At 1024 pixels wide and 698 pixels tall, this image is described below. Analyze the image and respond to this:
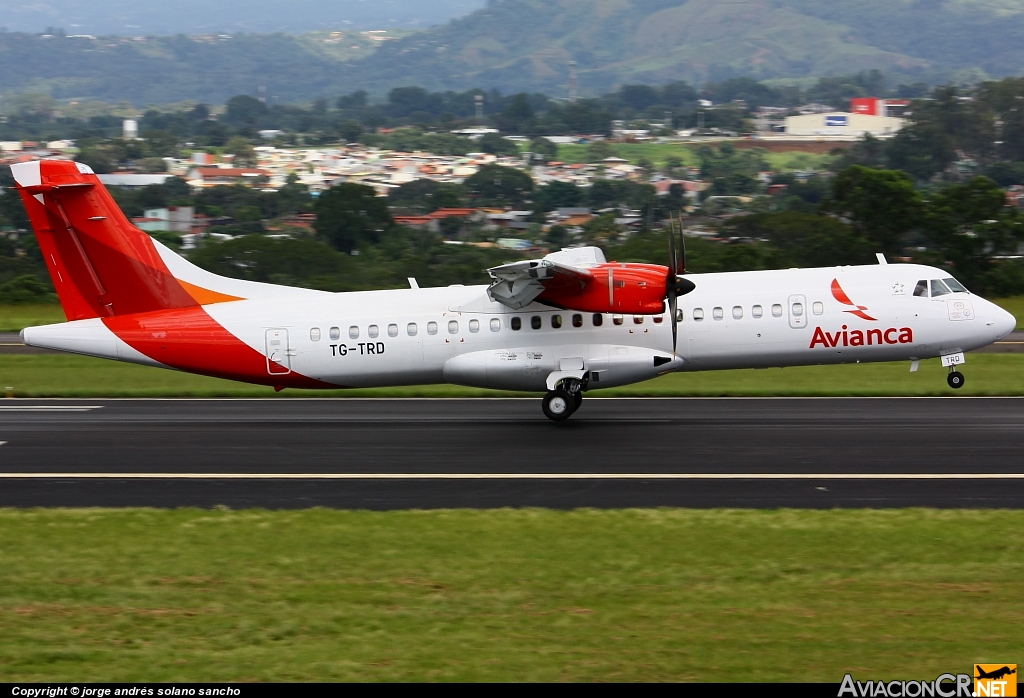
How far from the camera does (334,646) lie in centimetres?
985

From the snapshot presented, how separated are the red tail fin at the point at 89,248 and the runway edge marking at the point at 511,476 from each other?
200 inches

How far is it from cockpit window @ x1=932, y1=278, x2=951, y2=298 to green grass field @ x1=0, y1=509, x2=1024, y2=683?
27.0 feet

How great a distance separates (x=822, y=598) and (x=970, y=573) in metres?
1.92

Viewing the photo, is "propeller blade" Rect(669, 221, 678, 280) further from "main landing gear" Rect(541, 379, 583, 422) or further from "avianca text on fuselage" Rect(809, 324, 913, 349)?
"avianca text on fuselage" Rect(809, 324, 913, 349)

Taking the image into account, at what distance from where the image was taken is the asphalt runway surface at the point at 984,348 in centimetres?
3173

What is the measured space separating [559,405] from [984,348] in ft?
49.6

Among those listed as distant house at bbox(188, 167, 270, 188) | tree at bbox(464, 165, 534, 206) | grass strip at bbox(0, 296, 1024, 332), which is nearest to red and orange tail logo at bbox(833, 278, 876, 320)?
grass strip at bbox(0, 296, 1024, 332)

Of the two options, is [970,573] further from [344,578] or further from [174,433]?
[174,433]

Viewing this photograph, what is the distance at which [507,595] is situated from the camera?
11234mm

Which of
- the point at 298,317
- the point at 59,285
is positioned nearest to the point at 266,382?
the point at 298,317

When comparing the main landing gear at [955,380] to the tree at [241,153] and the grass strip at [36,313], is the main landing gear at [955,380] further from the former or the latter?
the tree at [241,153]

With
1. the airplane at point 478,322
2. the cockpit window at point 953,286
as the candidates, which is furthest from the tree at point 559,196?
the airplane at point 478,322

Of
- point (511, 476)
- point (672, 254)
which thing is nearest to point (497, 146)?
point (672, 254)

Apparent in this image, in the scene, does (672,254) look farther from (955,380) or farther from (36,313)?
(36,313)
